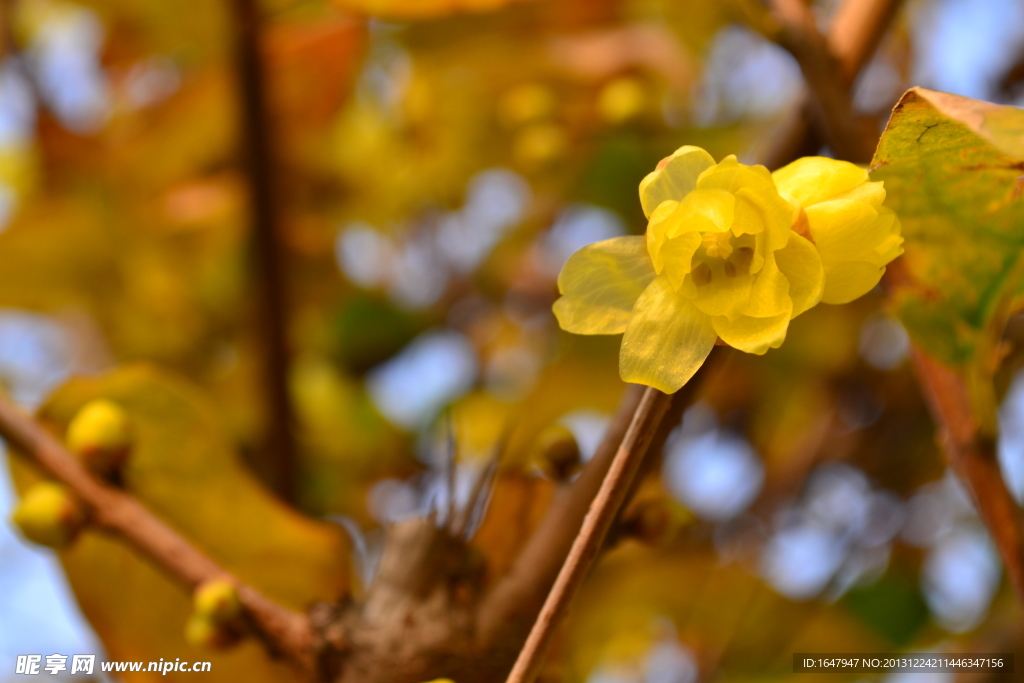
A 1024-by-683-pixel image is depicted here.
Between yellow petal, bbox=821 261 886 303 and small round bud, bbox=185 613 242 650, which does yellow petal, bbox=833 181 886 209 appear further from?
small round bud, bbox=185 613 242 650

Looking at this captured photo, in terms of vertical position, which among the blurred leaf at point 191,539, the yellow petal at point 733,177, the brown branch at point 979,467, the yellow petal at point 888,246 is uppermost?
the yellow petal at point 733,177

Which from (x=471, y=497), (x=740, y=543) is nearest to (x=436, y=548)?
(x=471, y=497)

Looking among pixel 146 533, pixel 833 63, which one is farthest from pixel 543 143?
pixel 146 533

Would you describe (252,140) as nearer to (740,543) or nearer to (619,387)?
(619,387)

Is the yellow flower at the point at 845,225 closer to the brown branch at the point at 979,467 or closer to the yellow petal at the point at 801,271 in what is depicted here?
the yellow petal at the point at 801,271

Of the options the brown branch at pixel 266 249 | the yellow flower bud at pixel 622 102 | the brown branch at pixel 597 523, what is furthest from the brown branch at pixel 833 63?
the brown branch at pixel 266 249

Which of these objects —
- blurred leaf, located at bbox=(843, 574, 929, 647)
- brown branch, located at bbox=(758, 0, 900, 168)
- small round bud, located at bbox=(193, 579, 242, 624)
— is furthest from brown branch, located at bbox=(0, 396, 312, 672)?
blurred leaf, located at bbox=(843, 574, 929, 647)
